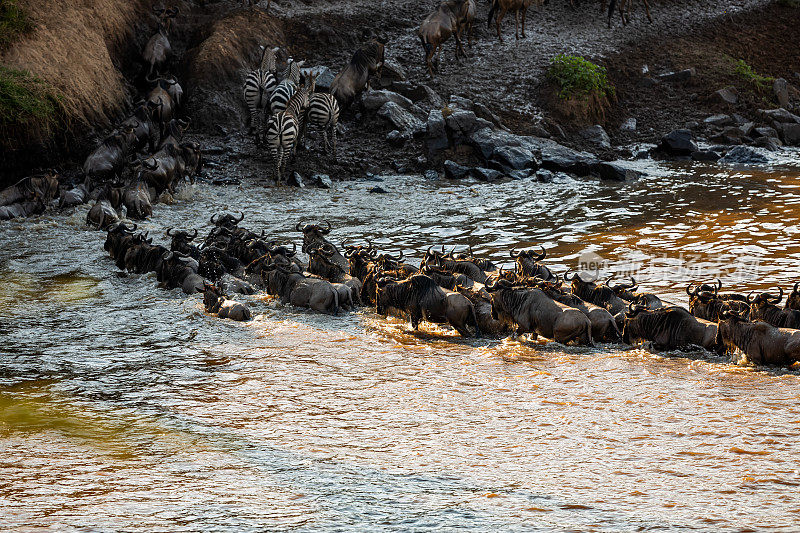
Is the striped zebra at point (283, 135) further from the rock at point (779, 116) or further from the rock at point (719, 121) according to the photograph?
the rock at point (779, 116)

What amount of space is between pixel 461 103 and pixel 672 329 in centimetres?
1292

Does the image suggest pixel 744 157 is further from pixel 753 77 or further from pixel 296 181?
pixel 296 181

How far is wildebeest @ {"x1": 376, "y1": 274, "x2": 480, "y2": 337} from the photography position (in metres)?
7.88

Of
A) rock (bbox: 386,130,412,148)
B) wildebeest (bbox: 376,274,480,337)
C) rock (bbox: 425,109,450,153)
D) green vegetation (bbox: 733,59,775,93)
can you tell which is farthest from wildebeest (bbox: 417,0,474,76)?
wildebeest (bbox: 376,274,480,337)

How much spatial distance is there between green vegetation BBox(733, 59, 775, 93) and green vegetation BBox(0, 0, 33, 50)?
736 inches

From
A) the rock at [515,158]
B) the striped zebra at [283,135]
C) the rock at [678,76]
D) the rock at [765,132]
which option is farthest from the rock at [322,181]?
the rock at [765,132]

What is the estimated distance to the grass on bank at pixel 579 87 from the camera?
20062 mm

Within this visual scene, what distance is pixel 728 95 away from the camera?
2183cm

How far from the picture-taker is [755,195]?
14.8 m

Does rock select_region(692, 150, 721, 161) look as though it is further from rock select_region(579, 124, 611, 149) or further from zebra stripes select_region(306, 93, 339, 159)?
zebra stripes select_region(306, 93, 339, 159)

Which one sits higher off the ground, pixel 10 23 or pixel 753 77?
pixel 10 23

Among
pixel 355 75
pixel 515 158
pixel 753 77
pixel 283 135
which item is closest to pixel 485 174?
pixel 515 158

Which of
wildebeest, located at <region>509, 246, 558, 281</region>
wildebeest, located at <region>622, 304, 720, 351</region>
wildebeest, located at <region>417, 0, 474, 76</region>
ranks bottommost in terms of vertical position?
wildebeest, located at <region>622, 304, 720, 351</region>

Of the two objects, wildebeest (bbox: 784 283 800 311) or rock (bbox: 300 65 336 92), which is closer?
wildebeest (bbox: 784 283 800 311)
